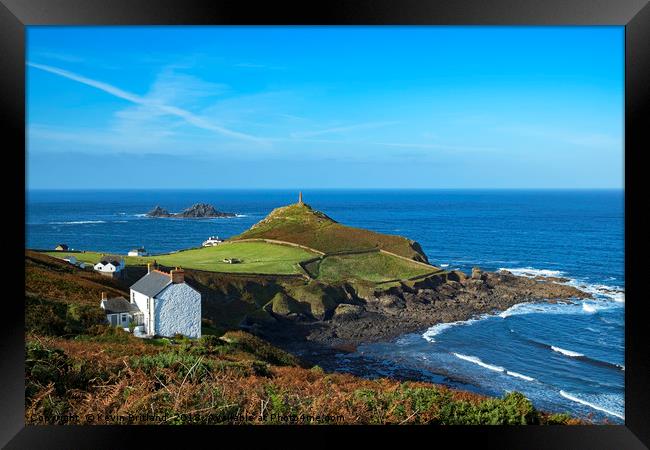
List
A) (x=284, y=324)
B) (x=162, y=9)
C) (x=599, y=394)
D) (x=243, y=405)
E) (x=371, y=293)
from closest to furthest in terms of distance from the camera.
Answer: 1. (x=162, y=9)
2. (x=243, y=405)
3. (x=599, y=394)
4. (x=284, y=324)
5. (x=371, y=293)

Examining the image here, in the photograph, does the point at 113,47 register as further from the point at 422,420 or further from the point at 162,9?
the point at 422,420

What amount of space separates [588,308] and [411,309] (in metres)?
3.73

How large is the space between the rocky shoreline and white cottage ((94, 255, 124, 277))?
239cm

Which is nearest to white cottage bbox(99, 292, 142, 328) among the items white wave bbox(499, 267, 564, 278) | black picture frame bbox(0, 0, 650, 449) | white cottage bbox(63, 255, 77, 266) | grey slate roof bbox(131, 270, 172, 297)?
grey slate roof bbox(131, 270, 172, 297)

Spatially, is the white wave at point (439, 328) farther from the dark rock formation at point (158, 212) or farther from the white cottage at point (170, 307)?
the dark rock formation at point (158, 212)

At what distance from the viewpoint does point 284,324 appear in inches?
338

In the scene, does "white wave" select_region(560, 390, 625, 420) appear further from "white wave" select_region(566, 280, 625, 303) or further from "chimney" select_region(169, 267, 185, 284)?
"chimney" select_region(169, 267, 185, 284)

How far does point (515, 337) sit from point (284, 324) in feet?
12.5

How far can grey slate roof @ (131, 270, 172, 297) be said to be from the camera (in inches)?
251

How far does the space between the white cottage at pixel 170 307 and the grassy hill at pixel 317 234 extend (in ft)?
12.2

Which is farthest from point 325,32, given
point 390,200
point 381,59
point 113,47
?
point 390,200

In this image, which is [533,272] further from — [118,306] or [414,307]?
[118,306]

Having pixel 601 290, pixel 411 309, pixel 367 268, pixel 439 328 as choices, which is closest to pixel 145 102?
pixel 367 268

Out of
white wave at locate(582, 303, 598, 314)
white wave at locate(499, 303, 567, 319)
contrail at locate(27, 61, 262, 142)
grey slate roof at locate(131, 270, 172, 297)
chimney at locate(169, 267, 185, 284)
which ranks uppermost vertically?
contrail at locate(27, 61, 262, 142)
